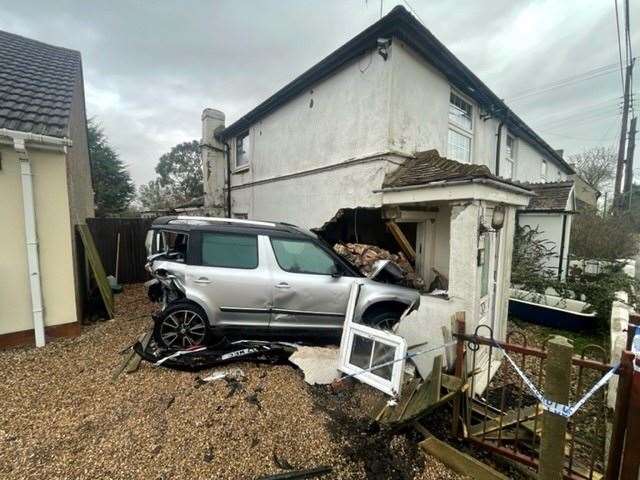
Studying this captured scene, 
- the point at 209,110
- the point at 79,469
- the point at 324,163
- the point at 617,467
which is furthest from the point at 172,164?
the point at 617,467

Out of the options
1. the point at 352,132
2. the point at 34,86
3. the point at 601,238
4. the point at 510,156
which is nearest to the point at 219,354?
the point at 352,132

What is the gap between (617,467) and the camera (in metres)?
2.01

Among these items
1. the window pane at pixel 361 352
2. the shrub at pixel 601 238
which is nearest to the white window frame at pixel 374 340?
the window pane at pixel 361 352

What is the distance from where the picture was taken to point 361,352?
151 inches

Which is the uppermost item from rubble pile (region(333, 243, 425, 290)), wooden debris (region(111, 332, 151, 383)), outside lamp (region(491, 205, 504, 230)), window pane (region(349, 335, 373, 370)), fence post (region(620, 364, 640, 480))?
outside lamp (region(491, 205, 504, 230))

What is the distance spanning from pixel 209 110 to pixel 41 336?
9426 mm

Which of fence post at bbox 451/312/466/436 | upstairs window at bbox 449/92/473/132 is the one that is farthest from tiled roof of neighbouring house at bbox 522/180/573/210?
fence post at bbox 451/312/466/436

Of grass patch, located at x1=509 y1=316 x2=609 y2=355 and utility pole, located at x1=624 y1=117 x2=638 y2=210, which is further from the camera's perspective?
utility pole, located at x1=624 y1=117 x2=638 y2=210

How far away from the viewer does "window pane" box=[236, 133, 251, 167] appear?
421 inches

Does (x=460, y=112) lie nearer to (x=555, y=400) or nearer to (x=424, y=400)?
(x=424, y=400)

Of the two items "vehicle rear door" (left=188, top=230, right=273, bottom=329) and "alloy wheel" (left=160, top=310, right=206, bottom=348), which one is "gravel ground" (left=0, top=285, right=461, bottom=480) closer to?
"alloy wheel" (left=160, top=310, right=206, bottom=348)

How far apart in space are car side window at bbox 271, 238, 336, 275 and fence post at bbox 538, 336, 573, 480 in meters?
3.01

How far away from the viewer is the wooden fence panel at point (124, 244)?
27.9 ft

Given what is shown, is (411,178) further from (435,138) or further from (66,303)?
(66,303)
